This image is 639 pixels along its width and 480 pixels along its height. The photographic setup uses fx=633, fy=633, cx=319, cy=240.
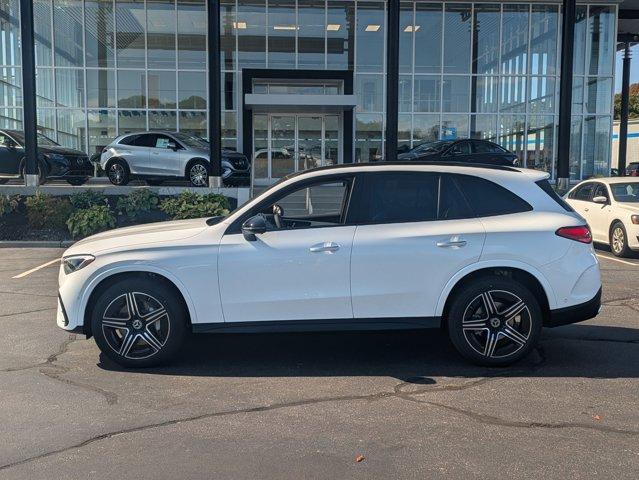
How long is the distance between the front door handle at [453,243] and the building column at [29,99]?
44.8 feet

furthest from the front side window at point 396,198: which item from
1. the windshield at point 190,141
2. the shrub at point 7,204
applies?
the windshield at point 190,141

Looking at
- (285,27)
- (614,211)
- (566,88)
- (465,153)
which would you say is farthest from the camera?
(285,27)

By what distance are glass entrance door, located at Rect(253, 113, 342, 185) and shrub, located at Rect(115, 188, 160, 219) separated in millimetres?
12008

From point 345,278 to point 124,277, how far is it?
1.90 meters

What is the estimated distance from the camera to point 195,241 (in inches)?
213

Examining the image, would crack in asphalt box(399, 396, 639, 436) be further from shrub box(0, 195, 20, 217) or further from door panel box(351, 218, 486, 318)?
shrub box(0, 195, 20, 217)

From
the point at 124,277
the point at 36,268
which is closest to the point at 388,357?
the point at 124,277

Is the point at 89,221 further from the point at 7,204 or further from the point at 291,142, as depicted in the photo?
the point at 291,142

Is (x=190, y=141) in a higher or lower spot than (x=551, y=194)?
higher

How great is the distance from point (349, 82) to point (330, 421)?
79.1 ft

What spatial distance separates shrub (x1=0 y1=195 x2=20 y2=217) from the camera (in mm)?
14892

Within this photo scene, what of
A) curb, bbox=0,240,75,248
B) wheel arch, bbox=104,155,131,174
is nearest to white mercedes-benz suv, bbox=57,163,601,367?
curb, bbox=0,240,75,248

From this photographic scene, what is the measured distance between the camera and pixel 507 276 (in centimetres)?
554

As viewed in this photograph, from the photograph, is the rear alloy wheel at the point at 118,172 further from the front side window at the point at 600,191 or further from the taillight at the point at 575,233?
the taillight at the point at 575,233
